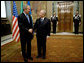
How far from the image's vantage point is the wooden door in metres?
9.59

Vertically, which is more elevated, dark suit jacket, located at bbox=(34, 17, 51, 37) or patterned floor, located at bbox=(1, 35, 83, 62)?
dark suit jacket, located at bbox=(34, 17, 51, 37)

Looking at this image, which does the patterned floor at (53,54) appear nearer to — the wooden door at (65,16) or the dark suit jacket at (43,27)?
the dark suit jacket at (43,27)

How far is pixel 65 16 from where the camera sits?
973 cm

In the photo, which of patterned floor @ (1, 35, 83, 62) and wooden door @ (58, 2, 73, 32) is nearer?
patterned floor @ (1, 35, 83, 62)

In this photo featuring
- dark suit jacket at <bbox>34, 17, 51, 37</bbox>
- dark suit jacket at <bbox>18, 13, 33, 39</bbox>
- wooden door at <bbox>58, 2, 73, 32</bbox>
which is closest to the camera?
dark suit jacket at <bbox>18, 13, 33, 39</bbox>

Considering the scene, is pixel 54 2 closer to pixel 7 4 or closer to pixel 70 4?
pixel 70 4

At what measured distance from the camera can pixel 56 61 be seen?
295 cm

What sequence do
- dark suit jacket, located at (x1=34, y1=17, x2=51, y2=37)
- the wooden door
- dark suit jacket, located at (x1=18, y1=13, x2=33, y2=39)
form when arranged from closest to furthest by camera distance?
dark suit jacket, located at (x1=18, y1=13, x2=33, y2=39), dark suit jacket, located at (x1=34, y1=17, x2=51, y2=37), the wooden door

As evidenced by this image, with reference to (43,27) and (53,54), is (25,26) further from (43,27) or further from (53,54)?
(53,54)

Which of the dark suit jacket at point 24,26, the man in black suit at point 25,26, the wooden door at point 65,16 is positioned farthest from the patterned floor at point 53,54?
the wooden door at point 65,16

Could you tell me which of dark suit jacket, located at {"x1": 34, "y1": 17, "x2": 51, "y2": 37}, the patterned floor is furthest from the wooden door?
dark suit jacket, located at {"x1": 34, "y1": 17, "x2": 51, "y2": 37}

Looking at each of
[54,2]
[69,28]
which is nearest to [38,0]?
[54,2]

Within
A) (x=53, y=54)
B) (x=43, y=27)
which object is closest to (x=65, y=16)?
(x=53, y=54)

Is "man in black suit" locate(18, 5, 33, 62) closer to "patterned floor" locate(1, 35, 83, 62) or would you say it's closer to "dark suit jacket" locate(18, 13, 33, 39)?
"dark suit jacket" locate(18, 13, 33, 39)
